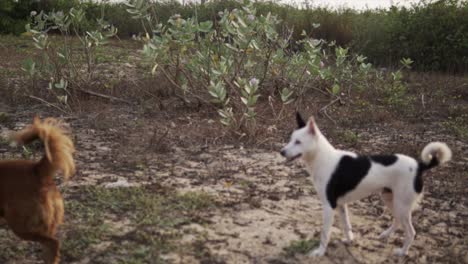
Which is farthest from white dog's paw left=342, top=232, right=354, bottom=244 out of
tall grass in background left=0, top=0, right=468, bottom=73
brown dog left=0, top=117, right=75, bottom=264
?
tall grass in background left=0, top=0, right=468, bottom=73

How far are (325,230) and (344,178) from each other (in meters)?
0.38

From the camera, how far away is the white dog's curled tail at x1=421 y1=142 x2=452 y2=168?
11.9ft

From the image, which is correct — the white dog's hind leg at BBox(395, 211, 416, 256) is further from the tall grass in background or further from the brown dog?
the tall grass in background

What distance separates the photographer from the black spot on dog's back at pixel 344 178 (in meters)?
3.62

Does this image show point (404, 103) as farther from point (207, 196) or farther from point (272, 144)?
point (207, 196)

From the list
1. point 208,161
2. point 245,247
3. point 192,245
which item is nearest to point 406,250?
point 245,247

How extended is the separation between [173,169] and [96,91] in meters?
3.49

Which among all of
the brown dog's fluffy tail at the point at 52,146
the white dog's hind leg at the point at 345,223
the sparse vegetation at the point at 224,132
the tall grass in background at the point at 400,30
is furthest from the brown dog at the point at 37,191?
the tall grass in background at the point at 400,30

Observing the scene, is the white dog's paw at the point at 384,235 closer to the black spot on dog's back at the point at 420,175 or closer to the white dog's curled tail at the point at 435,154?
the black spot on dog's back at the point at 420,175

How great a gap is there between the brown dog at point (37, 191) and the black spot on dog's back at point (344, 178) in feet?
5.70

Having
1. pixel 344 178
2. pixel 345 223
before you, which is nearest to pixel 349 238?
pixel 345 223

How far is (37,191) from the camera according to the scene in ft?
10.6

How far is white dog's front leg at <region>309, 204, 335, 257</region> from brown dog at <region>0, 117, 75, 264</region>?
1712 mm

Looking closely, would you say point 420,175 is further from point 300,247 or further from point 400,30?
point 400,30
